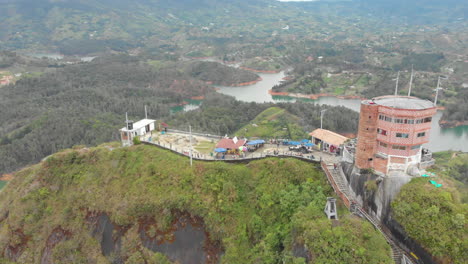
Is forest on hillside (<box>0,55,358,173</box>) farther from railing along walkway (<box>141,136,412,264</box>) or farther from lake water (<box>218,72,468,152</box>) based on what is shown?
railing along walkway (<box>141,136,412,264</box>)

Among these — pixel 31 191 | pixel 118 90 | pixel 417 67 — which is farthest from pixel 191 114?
pixel 417 67

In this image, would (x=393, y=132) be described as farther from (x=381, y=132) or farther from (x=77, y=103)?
(x=77, y=103)

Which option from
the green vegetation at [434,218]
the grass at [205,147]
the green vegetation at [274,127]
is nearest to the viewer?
the green vegetation at [434,218]

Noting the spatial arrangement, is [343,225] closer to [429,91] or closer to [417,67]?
[429,91]

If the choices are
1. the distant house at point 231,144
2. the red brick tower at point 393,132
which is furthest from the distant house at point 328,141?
the distant house at point 231,144

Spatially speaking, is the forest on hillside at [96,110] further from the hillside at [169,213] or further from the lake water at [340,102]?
the hillside at [169,213]

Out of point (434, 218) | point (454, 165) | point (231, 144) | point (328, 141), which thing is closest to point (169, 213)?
point (231, 144)

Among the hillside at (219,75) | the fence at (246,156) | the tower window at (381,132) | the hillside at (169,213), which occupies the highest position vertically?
the tower window at (381,132)
